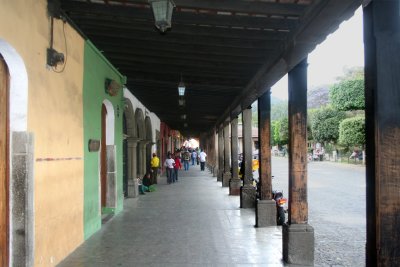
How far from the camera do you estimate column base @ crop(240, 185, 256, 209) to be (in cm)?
1130

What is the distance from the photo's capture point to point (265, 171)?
8.78m

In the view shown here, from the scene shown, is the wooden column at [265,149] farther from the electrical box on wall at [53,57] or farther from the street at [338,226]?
the electrical box on wall at [53,57]

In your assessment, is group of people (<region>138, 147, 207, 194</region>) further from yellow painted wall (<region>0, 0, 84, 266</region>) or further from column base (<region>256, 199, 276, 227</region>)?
yellow painted wall (<region>0, 0, 84, 266</region>)

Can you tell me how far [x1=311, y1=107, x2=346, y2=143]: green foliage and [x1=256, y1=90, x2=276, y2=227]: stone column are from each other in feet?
124

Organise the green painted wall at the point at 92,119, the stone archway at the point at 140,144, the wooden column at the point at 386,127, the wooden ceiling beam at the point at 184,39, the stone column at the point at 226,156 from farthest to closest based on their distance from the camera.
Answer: the stone column at the point at 226,156, the stone archway at the point at 140,144, the green painted wall at the point at 92,119, the wooden ceiling beam at the point at 184,39, the wooden column at the point at 386,127

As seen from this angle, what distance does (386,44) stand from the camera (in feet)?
10.2

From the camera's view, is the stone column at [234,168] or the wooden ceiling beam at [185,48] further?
the stone column at [234,168]

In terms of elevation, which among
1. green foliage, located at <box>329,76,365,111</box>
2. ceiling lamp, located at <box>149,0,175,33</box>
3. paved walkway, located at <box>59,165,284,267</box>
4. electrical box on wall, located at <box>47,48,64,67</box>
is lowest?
paved walkway, located at <box>59,165,284,267</box>

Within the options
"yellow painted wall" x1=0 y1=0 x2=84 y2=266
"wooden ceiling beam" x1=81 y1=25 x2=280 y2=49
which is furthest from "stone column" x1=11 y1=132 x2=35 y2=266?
"wooden ceiling beam" x1=81 y1=25 x2=280 y2=49

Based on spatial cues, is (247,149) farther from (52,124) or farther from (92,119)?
(52,124)

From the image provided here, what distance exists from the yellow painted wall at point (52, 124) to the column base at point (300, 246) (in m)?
3.17

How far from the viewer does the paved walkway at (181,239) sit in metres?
6.05

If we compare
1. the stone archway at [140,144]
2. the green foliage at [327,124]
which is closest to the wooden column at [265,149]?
the stone archway at [140,144]

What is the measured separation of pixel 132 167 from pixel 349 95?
2582 centimetres
